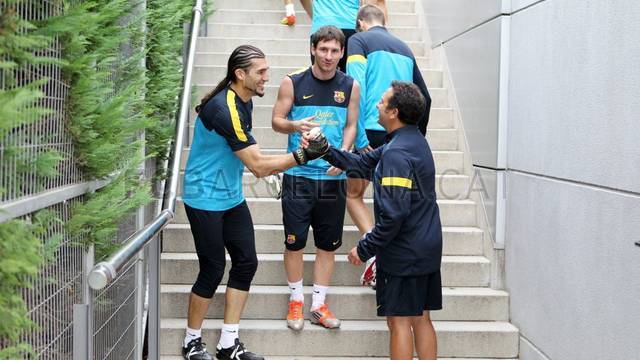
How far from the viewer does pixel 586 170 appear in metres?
4.46

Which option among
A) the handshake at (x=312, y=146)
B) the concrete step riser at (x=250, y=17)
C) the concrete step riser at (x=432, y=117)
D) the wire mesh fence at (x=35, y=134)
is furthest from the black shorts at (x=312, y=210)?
the concrete step riser at (x=250, y=17)

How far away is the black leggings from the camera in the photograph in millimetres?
4898

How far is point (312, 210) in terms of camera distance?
549 centimetres

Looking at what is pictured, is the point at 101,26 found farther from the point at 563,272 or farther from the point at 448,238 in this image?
the point at 448,238

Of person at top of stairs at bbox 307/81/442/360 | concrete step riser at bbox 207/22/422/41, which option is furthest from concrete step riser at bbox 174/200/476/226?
concrete step riser at bbox 207/22/422/41

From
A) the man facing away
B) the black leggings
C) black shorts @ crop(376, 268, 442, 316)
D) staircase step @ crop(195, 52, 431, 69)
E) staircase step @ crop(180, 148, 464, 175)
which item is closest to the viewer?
black shorts @ crop(376, 268, 442, 316)

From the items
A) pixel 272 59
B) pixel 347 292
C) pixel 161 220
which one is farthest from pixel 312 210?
pixel 272 59

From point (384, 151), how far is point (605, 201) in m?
1.22

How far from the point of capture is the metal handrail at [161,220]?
8.95 ft

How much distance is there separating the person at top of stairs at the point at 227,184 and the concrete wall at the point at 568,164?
1.55 m

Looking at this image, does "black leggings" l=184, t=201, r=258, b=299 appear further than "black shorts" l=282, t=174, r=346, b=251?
No

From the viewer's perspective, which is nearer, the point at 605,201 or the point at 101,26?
the point at 101,26

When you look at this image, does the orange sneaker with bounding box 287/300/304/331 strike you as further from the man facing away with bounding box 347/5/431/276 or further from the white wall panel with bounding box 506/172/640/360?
the white wall panel with bounding box 506/172/640/360

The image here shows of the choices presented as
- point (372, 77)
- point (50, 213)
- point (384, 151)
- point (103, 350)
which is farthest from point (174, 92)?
point (50, 213)
